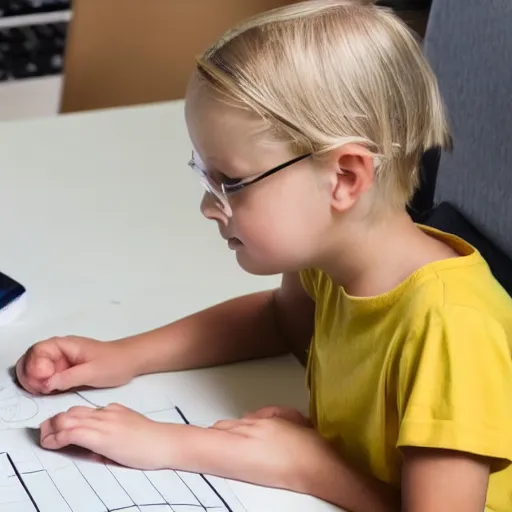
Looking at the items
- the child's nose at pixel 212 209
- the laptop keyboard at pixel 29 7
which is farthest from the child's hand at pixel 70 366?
the laptop keyboard at pixel 29 7

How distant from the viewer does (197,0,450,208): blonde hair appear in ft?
2.17

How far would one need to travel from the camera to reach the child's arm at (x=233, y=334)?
2.92 feet

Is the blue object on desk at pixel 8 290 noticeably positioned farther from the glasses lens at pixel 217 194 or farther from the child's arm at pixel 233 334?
the glasses lens at pixel 217 194

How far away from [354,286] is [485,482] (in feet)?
0.64

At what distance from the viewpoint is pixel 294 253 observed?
73 centimetres

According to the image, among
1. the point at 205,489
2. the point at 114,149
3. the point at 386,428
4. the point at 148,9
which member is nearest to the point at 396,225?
the point at 386,428

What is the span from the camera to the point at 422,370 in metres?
0.67

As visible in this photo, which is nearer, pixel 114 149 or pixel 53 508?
pixel 53 508

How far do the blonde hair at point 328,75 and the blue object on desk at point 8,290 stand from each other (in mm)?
397

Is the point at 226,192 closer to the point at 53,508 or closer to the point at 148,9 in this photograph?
the point at 53,508

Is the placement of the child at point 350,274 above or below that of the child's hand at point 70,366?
above

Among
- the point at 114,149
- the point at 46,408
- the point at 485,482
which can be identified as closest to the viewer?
the point at 485,482

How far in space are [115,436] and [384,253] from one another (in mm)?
271

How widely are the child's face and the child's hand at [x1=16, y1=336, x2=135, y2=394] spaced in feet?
0.64
